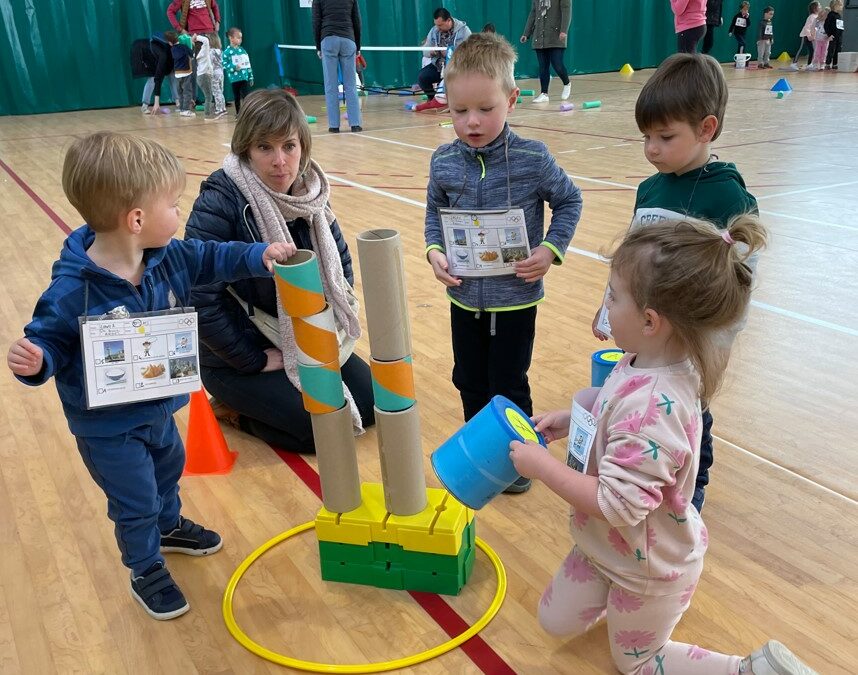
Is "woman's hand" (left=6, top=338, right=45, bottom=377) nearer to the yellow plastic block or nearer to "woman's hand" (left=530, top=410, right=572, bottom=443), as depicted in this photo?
the yellow plastic block

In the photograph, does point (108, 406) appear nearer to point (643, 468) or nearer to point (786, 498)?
point (643, 468)

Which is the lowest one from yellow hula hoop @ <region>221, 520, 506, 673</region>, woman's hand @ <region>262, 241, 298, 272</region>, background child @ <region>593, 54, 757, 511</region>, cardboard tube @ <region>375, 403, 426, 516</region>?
yellow hula hoop @ <region>221, 520, 506, 673</region>

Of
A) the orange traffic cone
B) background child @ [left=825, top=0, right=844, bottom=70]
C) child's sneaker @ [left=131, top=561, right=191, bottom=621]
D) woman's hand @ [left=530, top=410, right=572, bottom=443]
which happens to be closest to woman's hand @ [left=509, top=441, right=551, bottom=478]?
woman's hand @ [left=530, top=410, right=572, bottom=443]

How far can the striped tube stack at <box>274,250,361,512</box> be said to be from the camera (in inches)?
66.3

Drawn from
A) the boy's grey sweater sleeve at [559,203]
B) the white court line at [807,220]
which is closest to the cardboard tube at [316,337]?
the boy's grey sweater sleeve at [559,203]

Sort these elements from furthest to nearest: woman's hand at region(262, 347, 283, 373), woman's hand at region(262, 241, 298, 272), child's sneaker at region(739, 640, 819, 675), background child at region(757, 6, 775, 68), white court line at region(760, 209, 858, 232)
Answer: background child at region(757, 6, 775, 68) < white court line at region(760, 209, 858, 232) < woman's hand at region(262, 347, 283, 373) < woman's hand at region(262, 241, 298, 272) < child's sneaker at region(739, 640, 819, 675)

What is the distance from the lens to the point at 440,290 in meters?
3.95

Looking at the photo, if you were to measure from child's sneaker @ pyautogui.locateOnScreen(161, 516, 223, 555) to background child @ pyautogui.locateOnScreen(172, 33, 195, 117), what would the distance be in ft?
32.6

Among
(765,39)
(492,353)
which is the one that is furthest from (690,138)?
(765,39)

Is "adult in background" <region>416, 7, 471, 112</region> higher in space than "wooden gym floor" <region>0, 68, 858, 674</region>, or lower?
higher

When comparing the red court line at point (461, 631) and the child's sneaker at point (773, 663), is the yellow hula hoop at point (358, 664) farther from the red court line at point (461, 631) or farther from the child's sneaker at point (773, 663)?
the child's sneaker at point (773, 663)

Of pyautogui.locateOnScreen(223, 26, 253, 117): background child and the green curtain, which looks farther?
the green curtain

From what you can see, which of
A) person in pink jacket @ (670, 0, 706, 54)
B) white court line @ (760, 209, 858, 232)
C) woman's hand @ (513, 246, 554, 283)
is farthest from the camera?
person in pink jacket @ (670, 0, 706, 54)

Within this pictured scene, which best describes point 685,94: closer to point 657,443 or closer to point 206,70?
point 657,443
